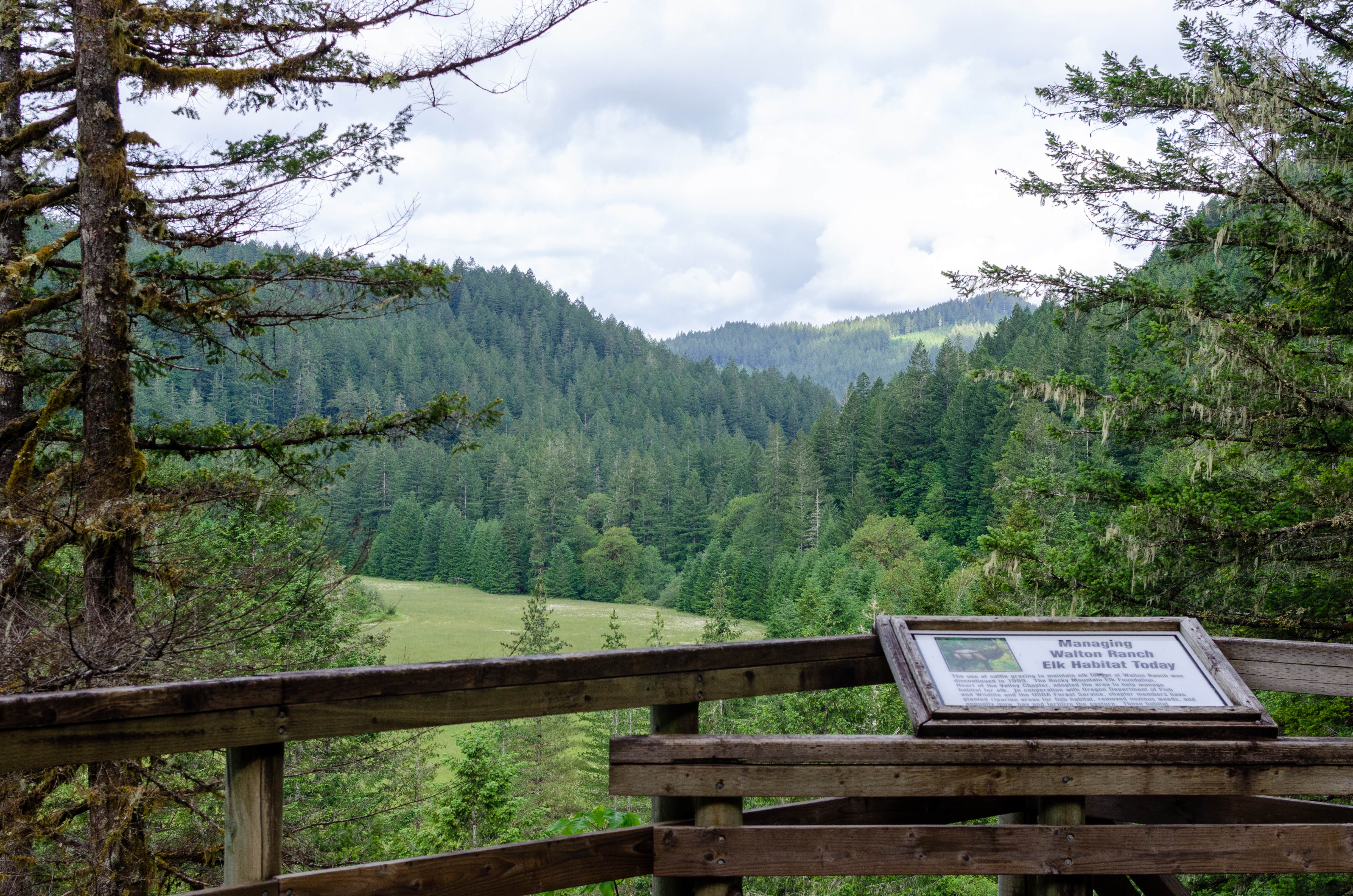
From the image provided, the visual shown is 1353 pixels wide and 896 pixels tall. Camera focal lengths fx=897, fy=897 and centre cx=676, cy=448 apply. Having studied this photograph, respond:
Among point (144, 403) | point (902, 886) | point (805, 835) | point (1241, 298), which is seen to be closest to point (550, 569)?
point (144, 403)

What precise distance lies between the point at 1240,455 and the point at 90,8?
11.2 meters

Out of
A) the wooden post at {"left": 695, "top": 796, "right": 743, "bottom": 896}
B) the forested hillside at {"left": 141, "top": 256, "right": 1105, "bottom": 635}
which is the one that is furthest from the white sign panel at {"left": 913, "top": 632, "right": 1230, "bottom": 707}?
the forested hillside at {"left": 141, "top": 256, "right": 1105, "bottom": 635}

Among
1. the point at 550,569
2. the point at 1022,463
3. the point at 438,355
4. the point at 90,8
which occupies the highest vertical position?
the point at 438,355

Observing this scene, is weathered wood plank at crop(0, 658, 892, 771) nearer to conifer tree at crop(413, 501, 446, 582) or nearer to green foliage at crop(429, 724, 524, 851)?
green foliage at crop(429, 724, 524, 851)

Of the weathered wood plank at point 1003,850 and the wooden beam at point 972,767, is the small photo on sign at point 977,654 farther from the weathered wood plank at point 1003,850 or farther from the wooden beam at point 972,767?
the weathered wood plank at point 1003,850

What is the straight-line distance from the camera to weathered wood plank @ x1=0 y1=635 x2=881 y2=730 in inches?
71.5

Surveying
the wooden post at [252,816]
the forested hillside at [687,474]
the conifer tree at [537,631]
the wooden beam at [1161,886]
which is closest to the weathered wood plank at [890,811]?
the wooden beam at [1161,886]

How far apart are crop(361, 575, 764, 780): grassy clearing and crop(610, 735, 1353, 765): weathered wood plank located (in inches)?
2014

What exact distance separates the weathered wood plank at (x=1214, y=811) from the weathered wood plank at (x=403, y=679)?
1.07 meters

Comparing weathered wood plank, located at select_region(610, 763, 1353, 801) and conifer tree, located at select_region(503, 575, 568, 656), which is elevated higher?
weathered wood plank, located at select_region(610, 763, 1353, 801)

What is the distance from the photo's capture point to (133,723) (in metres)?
1.89

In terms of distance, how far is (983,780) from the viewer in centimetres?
246

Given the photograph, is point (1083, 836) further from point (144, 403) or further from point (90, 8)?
point (144, 403)

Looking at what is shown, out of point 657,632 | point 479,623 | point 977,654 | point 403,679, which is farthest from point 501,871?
point 479,623
